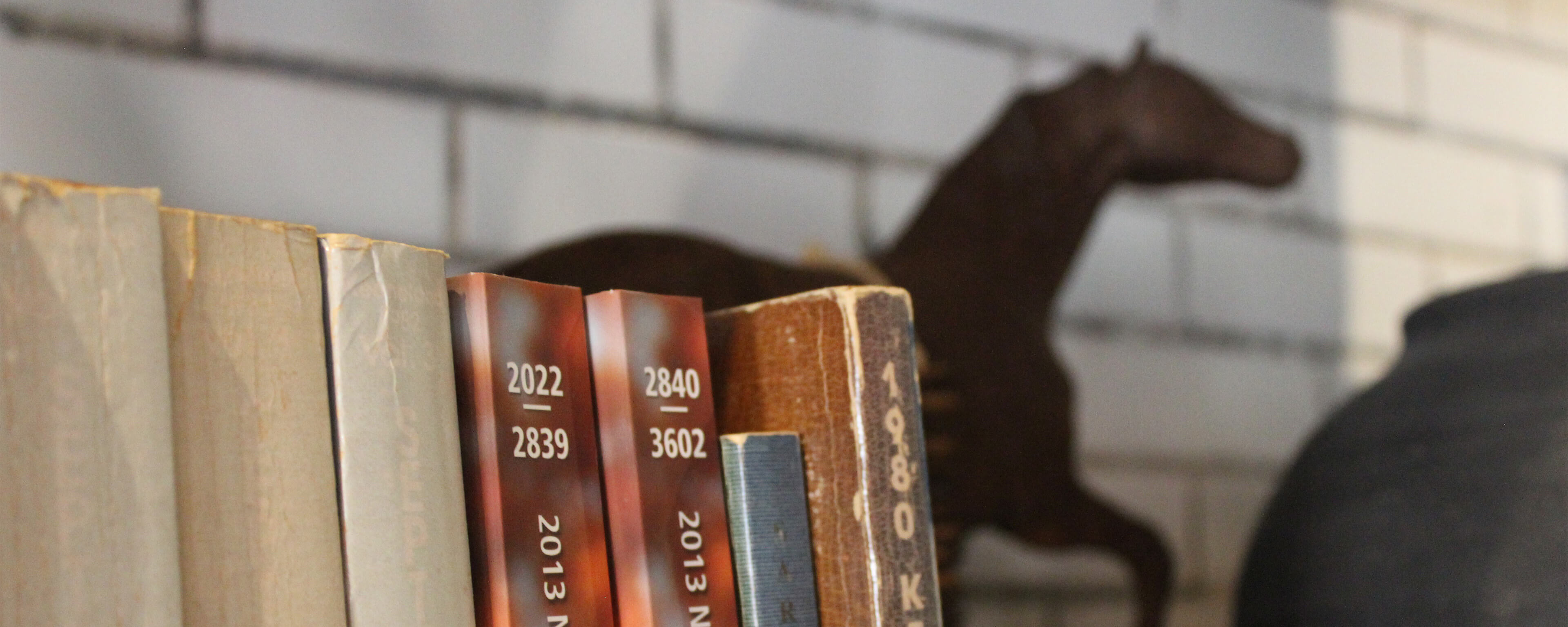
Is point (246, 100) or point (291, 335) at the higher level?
point (246, 100)

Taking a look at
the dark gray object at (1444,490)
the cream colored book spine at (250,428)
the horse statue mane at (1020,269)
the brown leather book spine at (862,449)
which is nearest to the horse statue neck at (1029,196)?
the horse statue mane at (1020,269)

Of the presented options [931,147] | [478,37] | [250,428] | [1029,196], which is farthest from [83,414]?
[931,147]

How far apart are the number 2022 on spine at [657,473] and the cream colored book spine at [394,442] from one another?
0.05 m

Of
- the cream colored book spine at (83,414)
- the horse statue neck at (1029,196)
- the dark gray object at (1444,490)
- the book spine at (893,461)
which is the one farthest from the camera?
Answer: the horse statue neck at (1029,196)

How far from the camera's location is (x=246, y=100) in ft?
2.17

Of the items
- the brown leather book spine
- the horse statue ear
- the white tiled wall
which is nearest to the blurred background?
the white tiled wall

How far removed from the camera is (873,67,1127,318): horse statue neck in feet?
2.52

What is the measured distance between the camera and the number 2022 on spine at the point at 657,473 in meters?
0.39

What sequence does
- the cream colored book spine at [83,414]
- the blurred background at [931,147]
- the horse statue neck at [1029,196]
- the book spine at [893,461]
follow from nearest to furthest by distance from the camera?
1. the cream colored book spine at [83,414]
2. the book spine at [893,461]
3. the blurred background at [931,147]
4. the horse statue neck at [1029,196]

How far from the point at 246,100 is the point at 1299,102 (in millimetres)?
903

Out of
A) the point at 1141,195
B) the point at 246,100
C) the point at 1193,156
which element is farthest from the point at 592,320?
the point at 1141,195

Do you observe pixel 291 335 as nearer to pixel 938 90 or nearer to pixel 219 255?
pixel 219 255

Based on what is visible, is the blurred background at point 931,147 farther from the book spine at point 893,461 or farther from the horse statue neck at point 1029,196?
the book spine at point 893,461

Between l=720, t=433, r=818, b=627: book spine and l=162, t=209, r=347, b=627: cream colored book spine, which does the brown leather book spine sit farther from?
l=162, t=209, r=347, b=627: cream colored book spine
